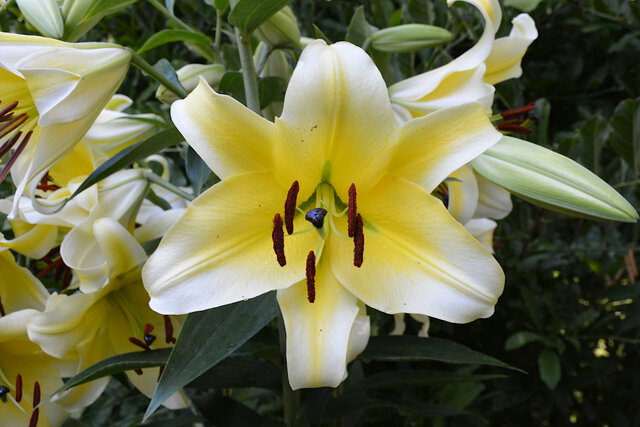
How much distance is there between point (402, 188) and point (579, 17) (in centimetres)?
104

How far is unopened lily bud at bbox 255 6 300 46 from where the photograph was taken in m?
0.66

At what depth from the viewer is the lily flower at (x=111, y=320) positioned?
61cm

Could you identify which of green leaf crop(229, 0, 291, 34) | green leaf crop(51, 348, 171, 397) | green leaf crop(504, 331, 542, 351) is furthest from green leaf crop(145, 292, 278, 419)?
green leaf crop(504, 331, 542, 351)

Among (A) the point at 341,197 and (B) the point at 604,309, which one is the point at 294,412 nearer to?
(A) the point at 341,197

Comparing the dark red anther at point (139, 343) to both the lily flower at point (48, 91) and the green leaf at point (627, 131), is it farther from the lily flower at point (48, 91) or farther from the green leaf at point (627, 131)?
the green leaf at point (627, 131)

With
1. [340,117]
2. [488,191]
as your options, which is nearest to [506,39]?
[488,191]

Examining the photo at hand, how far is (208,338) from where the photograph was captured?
0.59 meters

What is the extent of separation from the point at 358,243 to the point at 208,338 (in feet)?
0.57

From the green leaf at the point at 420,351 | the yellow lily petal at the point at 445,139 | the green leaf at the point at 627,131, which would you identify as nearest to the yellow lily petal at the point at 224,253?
the yellow lily petal at the point at 445,139

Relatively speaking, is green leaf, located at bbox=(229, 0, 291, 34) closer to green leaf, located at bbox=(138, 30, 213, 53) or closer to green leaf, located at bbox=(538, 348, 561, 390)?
green leaf, located at bbox=(138, 30, 213, 53)

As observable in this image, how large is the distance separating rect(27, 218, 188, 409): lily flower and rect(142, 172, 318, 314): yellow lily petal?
13cm

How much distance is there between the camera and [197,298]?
0.51 m

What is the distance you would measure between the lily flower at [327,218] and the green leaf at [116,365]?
126 millimetres

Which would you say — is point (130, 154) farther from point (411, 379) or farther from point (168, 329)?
point (411, 379)
